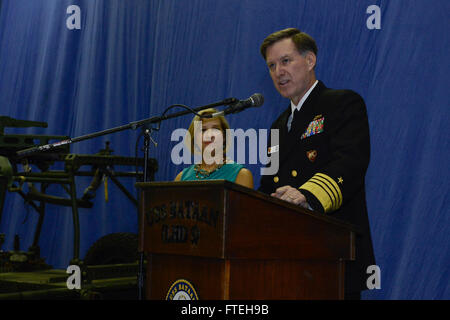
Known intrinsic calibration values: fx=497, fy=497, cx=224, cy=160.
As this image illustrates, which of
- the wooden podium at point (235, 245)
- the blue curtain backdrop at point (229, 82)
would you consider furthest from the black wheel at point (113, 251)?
the wooden podium at point (235, 245)

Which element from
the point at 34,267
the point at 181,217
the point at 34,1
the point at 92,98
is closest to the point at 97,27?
the point at 92,98

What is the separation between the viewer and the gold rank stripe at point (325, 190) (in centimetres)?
147

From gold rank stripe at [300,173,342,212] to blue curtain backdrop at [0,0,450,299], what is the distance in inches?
46.7

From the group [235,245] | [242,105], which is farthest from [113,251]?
[235,245]

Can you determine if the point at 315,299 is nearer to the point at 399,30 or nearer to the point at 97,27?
the point at 399,30

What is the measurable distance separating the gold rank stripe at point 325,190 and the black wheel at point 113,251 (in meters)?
2.40

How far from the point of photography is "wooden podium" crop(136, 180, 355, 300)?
1.23 m

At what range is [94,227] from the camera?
435cm

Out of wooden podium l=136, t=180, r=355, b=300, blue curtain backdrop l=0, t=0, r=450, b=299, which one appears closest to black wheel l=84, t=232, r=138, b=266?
blue curtain backdrop l=0, t=0, r=450, b=299

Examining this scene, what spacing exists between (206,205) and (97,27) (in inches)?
143

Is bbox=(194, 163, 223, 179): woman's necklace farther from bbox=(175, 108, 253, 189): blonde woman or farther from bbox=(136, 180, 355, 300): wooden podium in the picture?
bbox=(136, 180, 355, 300): wooden podium

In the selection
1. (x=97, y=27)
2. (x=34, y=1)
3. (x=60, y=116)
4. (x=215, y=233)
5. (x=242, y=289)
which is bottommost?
(x=242, y=289)
